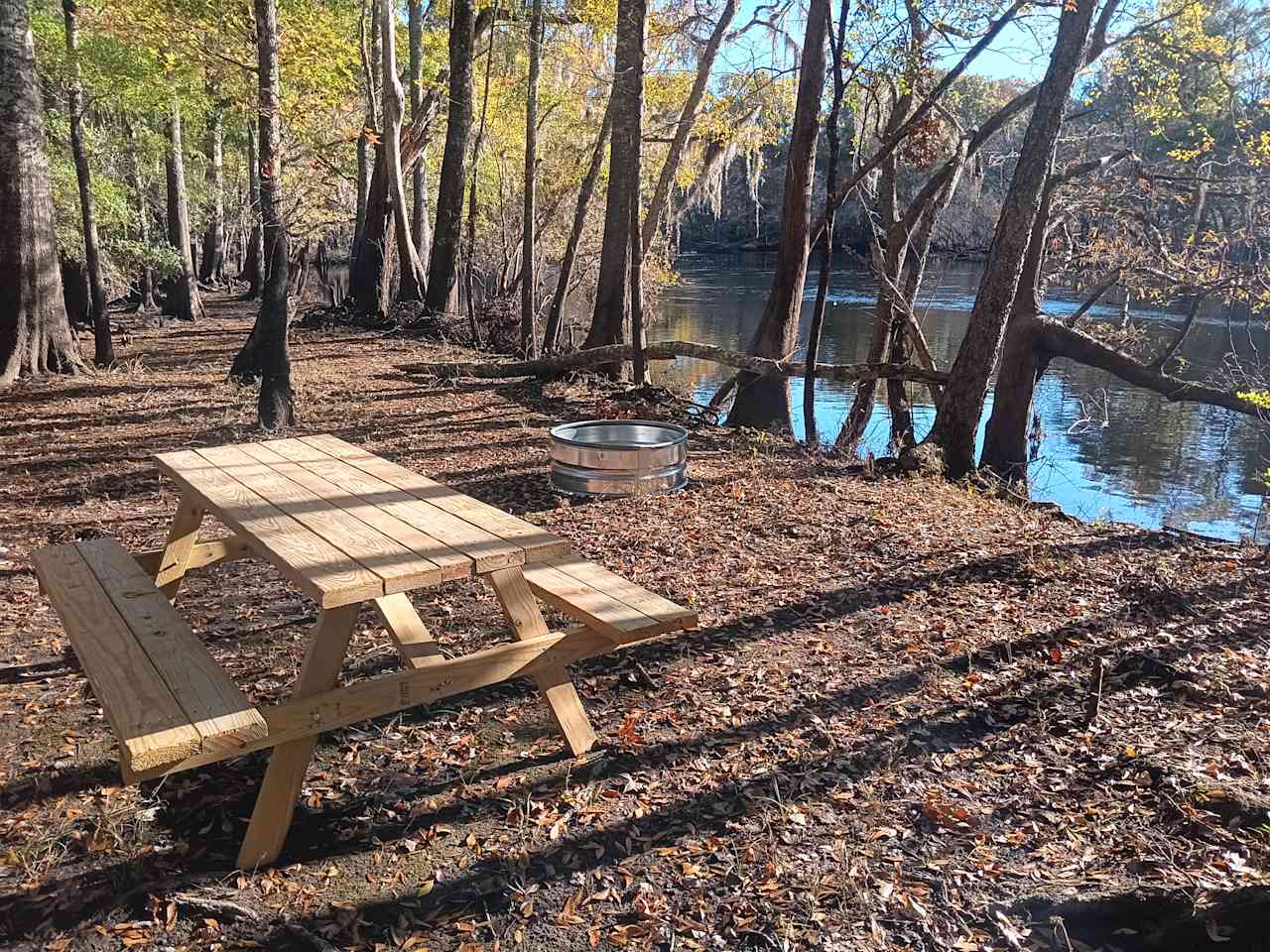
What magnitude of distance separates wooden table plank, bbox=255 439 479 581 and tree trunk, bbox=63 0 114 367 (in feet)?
25.0

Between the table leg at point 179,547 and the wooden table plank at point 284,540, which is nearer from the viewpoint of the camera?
the wooden table plank at point 284,540

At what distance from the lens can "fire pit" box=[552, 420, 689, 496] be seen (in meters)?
6.45

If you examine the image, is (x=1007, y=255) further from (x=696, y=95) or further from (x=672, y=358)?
(x=696, y=95)

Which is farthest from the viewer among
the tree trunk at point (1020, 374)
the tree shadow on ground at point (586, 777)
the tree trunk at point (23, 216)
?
the tree trunk at point (1020, 374)

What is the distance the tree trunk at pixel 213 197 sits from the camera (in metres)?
24.2

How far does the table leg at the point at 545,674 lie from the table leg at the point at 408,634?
29 centimetres

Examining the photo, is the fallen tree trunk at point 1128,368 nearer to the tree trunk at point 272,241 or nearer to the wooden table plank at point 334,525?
the tree trunk at point 272,241

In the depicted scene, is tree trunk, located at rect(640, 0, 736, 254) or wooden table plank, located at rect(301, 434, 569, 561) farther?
tree trunk, located at rect(640, 0, 736, 254)

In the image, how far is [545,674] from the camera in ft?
10.8

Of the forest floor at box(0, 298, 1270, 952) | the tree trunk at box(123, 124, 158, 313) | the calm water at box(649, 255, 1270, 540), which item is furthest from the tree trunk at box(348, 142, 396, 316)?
the forest floor at box(0, 298, 1270, 952)

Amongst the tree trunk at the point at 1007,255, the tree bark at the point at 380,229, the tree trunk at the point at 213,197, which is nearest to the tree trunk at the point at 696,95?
the tree trunk at the point at 1007,255

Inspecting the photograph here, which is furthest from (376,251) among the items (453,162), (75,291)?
(75,291)

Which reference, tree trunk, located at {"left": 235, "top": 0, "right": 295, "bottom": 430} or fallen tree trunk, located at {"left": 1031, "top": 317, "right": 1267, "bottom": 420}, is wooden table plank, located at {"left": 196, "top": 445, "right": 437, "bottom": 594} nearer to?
tree trunk, located at {"left": 235, "top": 0, "right": 295, "bottom": 430}

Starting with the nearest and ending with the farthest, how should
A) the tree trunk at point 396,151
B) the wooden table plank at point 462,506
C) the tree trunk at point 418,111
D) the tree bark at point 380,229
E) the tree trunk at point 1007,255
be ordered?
the wooden table plank at point 462,506 → the tree trunk at point 1007,255 → the tree trunk at point 396,151 → the tree trunk at point 418,111 → the tree bark at point 380,229
